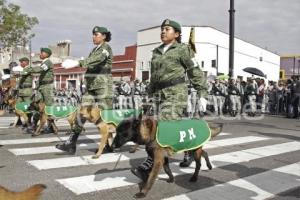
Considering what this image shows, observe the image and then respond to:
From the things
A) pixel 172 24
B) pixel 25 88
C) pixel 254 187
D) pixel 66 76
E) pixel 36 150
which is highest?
pixel 66 76

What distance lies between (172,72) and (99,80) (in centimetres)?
225

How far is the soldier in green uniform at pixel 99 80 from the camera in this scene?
6953 millimetres

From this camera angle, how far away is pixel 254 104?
64.5 ft

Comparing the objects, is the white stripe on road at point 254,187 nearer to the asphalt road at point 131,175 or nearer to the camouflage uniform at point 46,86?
the asphalt road at point 131,175

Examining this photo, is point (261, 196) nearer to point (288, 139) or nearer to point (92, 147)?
point (92, 147)

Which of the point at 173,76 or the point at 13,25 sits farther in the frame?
the point at 13,25

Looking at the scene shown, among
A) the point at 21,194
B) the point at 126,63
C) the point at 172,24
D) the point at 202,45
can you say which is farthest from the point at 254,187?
the point at 126,63

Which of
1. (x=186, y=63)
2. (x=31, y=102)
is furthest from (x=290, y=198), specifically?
(x=31, y=102)

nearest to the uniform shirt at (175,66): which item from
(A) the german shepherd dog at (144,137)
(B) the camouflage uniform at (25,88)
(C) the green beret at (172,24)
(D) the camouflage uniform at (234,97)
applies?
(C) the green beret at (172,24)

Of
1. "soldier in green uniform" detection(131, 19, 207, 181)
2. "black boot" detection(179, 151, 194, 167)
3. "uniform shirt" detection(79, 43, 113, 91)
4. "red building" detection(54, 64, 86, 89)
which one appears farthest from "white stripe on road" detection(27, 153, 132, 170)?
"red building" detection(54, 64, 86, 89)

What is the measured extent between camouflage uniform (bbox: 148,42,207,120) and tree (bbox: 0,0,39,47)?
23637 millimetres

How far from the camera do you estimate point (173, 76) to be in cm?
524

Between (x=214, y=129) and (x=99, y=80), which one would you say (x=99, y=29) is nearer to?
(x=99, y=80)

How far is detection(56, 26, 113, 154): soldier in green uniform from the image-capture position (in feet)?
22.8
